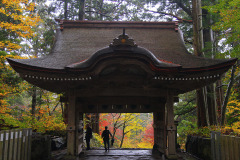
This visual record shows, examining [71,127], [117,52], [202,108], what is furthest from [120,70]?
[202,108]

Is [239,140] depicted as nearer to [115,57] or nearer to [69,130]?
[115,57]

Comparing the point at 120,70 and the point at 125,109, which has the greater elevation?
the point at 120,70

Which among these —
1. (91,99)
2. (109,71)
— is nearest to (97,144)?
(91,99)

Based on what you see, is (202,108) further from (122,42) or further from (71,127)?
(71,127)

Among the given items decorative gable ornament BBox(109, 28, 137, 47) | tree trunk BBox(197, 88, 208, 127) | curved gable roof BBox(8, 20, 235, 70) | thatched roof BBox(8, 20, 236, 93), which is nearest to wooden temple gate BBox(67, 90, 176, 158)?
thatched roof BBox(8, 20, 236, 93)

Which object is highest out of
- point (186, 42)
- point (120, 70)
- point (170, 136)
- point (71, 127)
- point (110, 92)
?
point (186, 42)

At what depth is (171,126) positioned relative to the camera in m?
6.57

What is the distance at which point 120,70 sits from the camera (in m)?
6.11

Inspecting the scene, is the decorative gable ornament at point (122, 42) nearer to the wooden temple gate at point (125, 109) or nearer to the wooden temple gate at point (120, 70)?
the wooden temple gate at point (120, 70)

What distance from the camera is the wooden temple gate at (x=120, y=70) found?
5656 millimetres

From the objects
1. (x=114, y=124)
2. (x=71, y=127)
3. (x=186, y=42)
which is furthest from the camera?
(x=114, y=124)

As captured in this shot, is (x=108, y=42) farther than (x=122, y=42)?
Yes

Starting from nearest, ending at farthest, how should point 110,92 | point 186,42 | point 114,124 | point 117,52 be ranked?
point 117,52, point 110,92, point 186,42, point 114,124

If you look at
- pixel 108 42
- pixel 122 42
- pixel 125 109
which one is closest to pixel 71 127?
pixel 125 109
